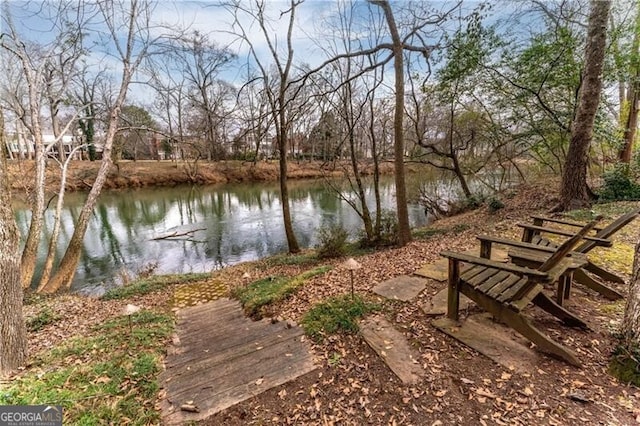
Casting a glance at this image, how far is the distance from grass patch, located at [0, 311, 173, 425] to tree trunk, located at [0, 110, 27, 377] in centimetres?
19

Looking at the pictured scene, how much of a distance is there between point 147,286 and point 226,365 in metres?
4.76

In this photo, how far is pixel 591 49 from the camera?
5.45 m

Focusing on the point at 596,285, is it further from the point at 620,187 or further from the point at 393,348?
the point at 620,187

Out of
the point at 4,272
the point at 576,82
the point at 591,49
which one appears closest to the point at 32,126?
the point at 4,272

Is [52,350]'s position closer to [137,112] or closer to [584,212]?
[584,212]

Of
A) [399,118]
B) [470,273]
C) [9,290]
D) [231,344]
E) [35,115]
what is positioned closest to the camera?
[9,290]

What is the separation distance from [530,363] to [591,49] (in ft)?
21.7

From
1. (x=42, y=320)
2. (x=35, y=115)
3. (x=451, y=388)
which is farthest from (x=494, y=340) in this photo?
(x=35, y=115)

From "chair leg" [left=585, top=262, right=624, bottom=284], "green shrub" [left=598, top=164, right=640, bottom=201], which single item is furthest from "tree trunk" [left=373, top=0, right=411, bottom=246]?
"green shrub" [left=598, top=164, right=640, bottom=201]

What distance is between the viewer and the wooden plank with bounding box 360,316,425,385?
2074 mm

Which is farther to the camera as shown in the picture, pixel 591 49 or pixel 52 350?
pixel 591 49

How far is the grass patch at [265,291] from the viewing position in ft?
12.3

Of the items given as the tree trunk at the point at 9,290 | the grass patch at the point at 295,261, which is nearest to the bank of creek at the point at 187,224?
the grass patch at the point at 295,261

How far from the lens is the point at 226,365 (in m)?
2.34
